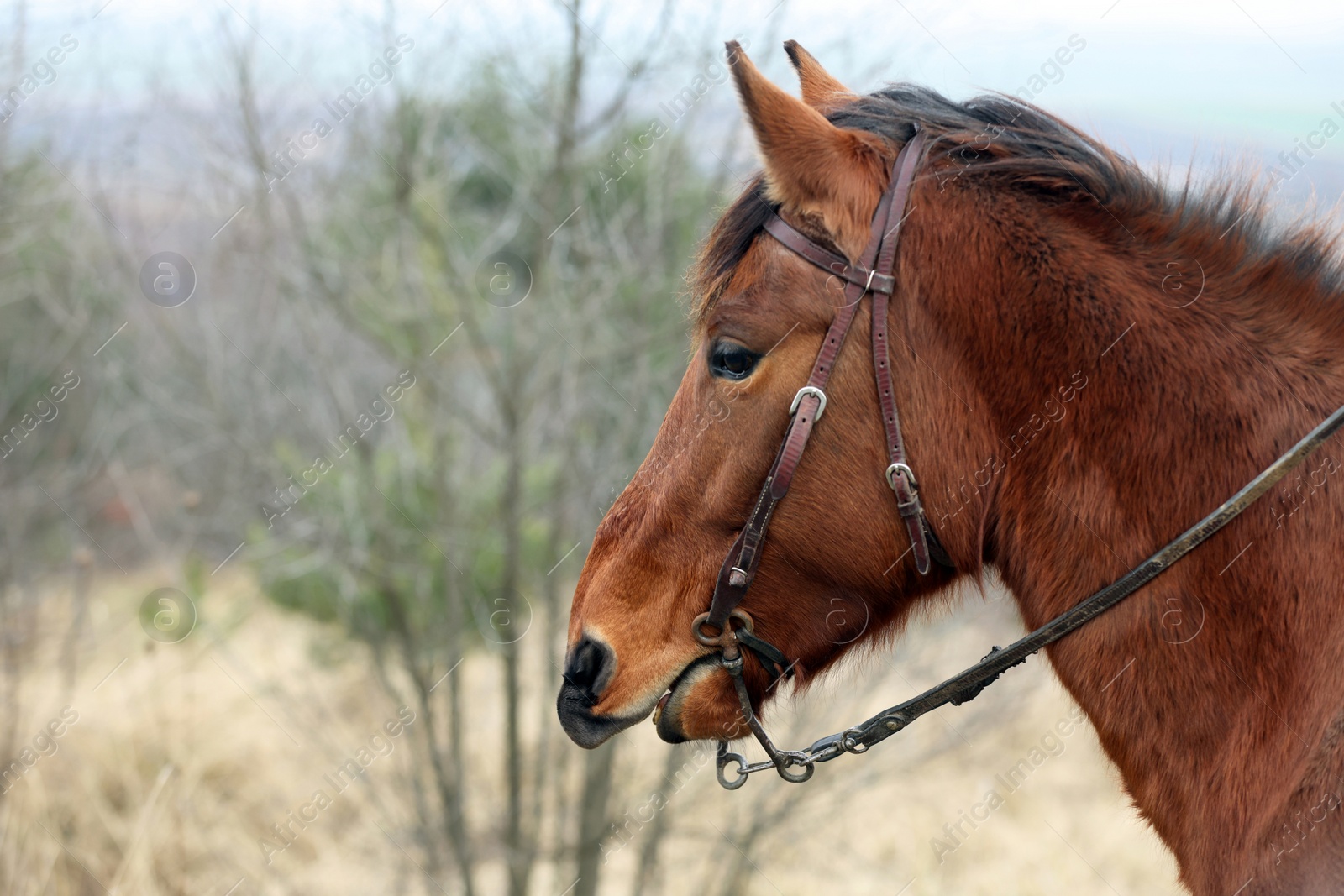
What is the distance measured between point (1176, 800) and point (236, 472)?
17.6 ft

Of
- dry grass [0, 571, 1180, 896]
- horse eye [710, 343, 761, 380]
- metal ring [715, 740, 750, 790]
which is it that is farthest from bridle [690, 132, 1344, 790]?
dry grass [0, 571, 1180, 896]

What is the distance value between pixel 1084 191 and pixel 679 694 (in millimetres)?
1381

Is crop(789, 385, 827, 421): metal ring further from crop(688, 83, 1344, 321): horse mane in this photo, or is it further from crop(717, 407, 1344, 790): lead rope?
crop(717, 407, 1344, 790): lead rope

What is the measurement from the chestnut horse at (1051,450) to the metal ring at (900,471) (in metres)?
0.03

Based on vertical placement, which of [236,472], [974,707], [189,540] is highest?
[236,472]

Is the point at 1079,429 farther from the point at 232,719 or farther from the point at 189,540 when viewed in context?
the point at 232,719

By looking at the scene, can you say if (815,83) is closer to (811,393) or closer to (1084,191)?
(1084,191)

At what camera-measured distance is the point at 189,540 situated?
6.73 meters

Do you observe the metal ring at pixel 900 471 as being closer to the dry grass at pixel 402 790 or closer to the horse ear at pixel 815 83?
the horse ear at pixel 815 83

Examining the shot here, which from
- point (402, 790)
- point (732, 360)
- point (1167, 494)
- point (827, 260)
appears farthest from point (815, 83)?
point (402, 790)

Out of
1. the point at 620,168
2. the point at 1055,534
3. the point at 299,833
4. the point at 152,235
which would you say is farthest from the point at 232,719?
the point at 1055,534

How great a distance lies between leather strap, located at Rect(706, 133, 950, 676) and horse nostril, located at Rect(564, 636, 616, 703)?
0.50 metres

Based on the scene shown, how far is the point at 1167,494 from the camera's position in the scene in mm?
1761

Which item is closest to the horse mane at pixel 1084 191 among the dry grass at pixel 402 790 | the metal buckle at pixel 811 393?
the metal buckle at pixel 811 393
